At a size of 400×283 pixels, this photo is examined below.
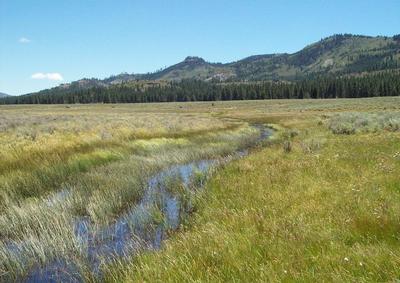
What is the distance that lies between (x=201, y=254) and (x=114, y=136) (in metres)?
23.0

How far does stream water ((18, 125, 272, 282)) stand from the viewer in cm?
866

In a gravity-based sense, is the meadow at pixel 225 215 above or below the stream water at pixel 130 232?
above

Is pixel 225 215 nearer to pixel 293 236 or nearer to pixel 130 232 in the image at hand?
pixel 130 232

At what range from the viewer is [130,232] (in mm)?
11078

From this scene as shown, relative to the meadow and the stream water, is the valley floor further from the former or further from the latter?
the stream water

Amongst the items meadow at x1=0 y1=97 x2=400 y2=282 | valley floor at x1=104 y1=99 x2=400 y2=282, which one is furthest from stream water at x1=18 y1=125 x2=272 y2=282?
valley floor at x1=104 y1=99 x2=400 y2=282

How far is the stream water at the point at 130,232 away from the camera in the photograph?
8662 millimetres

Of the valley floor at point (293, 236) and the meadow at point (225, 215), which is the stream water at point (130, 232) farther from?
the valley floor at point (293, 236)

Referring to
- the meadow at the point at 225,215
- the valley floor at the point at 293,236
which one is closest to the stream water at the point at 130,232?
the meadow at the point at 225,215

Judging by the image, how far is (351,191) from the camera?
10867mm

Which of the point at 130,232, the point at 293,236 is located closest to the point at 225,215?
the point at 130,232

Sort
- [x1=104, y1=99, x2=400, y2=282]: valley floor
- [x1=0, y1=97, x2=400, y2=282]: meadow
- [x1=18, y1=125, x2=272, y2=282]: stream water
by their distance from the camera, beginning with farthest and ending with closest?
[x1=18, y1=125, x2=272, y2=282]: stream water → [x1=0, y1=97, x2=400, y2=282]: meadow → [x1=104, y1=99, x2=400, y2=282]: valley floor

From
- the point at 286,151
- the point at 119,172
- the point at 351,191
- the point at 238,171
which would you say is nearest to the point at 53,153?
the point at 119,172

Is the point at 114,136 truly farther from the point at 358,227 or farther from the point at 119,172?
the point at 358,227
